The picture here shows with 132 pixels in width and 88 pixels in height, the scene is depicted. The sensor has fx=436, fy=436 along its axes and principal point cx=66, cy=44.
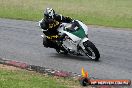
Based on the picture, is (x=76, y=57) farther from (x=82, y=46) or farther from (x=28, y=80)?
(x=28, y=80)

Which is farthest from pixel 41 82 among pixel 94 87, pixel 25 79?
pixel 94 87

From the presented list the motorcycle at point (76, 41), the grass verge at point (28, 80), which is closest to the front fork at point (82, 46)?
the motorcycle at point (76, 41)

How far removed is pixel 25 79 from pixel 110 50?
→ 5584 mm

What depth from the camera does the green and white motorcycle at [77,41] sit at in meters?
13.6

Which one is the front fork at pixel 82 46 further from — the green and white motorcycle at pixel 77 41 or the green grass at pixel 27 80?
the green grass at pixel 27 80

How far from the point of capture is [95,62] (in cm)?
1337

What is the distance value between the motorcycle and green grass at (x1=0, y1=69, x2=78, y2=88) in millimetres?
2684

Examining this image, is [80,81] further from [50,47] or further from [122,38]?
[122,38]

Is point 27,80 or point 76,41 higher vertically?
point 76,41

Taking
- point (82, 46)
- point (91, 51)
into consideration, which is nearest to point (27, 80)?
point (91, 51)

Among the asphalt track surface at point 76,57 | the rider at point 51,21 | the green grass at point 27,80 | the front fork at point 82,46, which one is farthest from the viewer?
the rider at point 51,21

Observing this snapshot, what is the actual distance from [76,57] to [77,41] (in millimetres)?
754

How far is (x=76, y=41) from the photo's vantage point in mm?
13938

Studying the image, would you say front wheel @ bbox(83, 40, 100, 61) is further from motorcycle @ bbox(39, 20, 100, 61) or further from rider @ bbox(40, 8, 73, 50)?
rider @ bbox(40, 8, 73, 50)
